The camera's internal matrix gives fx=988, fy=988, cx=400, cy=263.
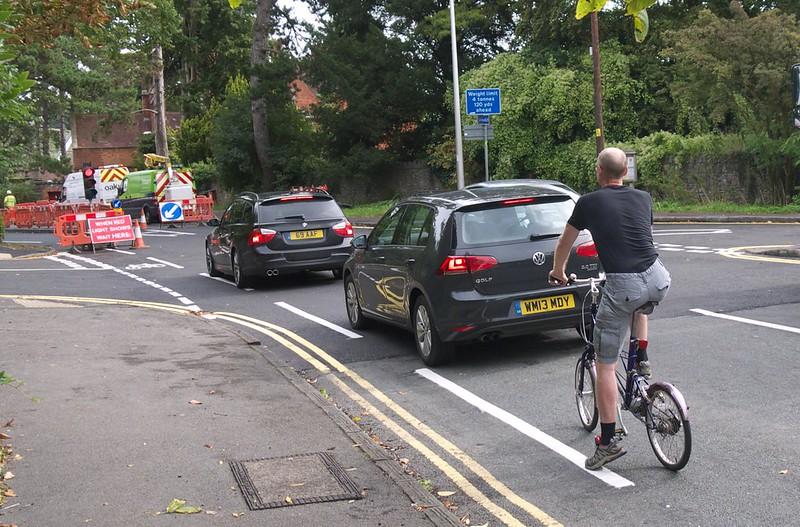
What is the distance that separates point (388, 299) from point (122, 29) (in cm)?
1667

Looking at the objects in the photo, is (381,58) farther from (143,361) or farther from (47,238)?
(143,361)

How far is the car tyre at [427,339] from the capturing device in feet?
30.4

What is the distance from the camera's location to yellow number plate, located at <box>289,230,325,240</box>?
639 inches

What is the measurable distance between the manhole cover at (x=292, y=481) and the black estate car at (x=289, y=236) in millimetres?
9850

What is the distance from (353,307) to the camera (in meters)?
12.1

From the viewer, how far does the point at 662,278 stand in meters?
5.72

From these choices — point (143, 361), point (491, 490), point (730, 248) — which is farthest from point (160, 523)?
point (730, 248)

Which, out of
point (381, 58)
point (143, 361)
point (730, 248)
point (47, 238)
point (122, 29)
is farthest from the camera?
point (381, 58)

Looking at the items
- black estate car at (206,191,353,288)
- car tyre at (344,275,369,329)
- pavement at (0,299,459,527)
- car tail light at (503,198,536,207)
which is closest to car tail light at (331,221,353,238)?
black estate car at (206,191,353,288)

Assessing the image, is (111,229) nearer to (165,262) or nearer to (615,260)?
(165,262)

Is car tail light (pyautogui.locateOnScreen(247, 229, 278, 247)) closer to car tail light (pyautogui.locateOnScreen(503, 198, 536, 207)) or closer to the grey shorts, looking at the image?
car tail light (pyautogui.locateOnScreen(503, 198, 536, 207))

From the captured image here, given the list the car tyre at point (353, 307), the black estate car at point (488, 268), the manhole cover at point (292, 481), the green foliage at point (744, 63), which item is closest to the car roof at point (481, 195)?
the black estate car at point (488, 268)

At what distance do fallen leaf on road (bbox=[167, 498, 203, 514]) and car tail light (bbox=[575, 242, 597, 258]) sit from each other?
16.3ft

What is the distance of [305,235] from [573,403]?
922cm
